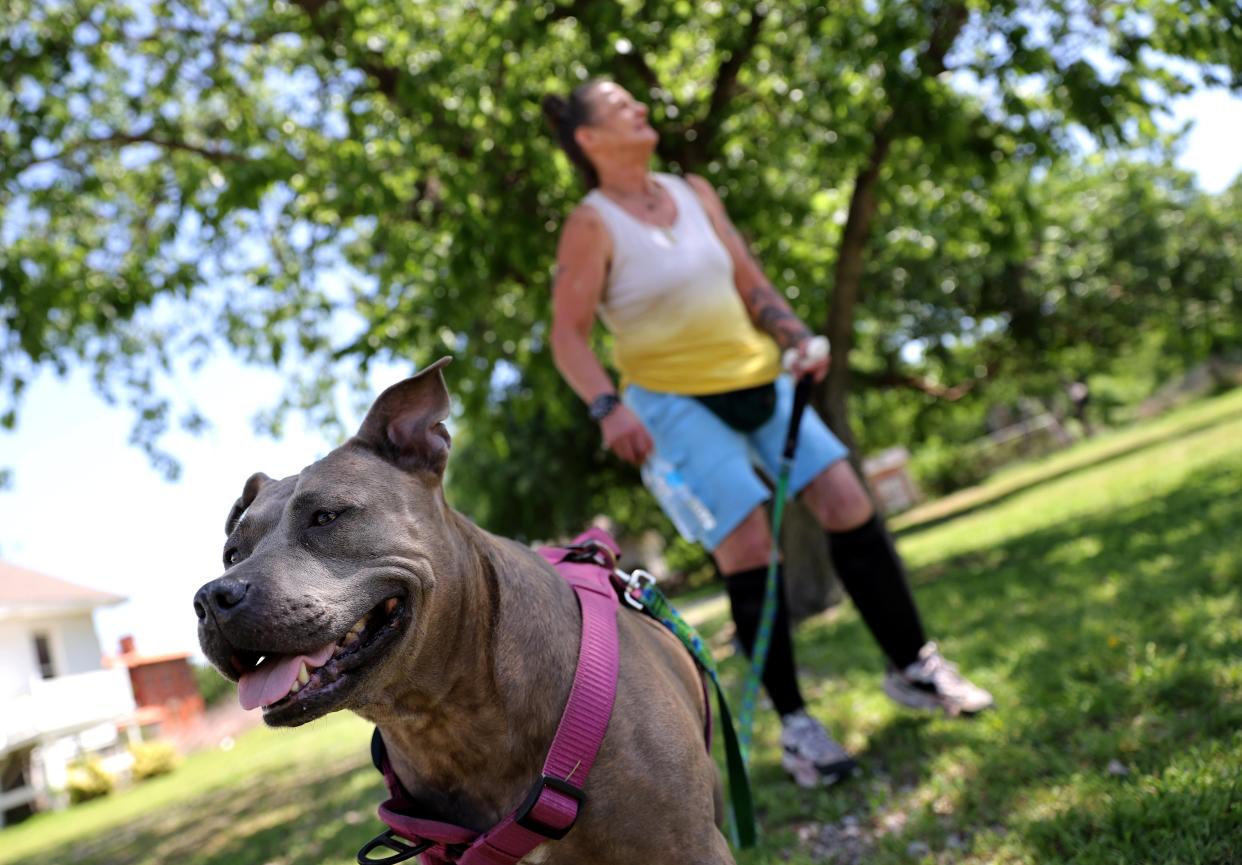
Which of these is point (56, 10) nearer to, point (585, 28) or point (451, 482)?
point (585, 28)

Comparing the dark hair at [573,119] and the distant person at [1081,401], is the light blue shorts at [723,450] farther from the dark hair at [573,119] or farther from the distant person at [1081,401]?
the distant person at [1081,401]

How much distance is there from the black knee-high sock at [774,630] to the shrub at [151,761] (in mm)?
22670

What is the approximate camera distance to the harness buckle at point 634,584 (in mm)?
2564

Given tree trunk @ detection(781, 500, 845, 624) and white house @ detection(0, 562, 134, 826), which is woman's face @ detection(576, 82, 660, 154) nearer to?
tree trunk @ detection(781, 500, 845, 624)

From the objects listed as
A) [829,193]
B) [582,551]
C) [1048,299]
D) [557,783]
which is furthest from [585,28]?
[1048,299]

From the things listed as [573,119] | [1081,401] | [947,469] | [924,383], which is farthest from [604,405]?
[1081,401]

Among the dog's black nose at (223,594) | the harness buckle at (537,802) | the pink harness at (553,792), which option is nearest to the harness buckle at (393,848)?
the pink harness at (553,792)

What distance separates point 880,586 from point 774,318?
113 centimetres

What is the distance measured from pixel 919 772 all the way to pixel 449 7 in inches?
319

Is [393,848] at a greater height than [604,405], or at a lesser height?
lesser

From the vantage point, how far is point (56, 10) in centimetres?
938

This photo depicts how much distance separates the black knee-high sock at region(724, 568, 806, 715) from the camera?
3633 millimetres

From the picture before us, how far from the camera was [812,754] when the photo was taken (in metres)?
3.68

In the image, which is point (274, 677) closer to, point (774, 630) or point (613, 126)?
point (774, 630)
